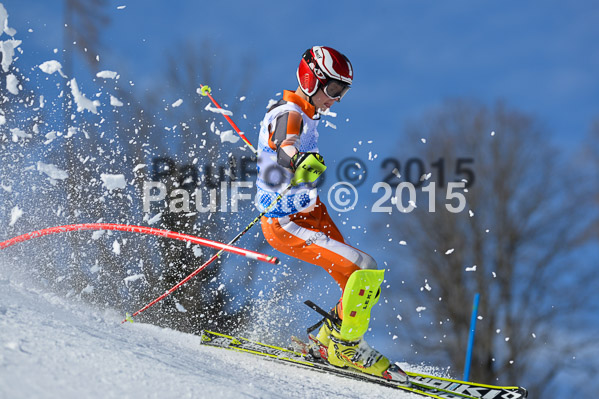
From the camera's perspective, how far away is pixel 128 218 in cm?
985

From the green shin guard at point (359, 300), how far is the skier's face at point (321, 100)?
1.37 metres

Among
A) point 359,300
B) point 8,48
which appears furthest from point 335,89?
point 8,48

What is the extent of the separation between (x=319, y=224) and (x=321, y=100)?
102cm

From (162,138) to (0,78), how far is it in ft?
10.5

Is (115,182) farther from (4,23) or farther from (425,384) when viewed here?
(425,384)

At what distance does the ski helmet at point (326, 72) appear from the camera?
3.93 meters

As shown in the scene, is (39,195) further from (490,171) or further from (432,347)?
(490,171)

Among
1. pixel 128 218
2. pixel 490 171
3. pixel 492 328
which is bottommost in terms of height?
pixel 492 328

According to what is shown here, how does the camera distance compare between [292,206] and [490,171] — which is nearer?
[292,206]

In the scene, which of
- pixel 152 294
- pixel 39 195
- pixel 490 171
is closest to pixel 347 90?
pixel 39 195

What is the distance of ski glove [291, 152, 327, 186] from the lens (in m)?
3.52

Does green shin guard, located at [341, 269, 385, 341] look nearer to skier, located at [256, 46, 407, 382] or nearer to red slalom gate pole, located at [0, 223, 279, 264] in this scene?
skier, located at [256, 46, 407, 382]

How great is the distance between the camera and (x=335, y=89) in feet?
13.1

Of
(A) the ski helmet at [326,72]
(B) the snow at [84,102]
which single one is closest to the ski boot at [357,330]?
(A) the ski helmet at [326,72]
